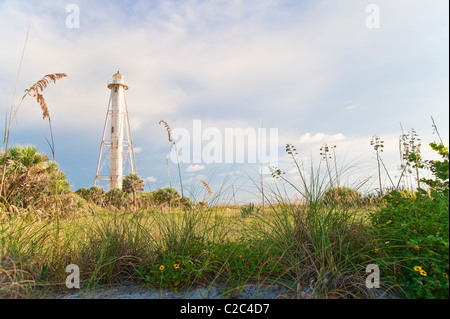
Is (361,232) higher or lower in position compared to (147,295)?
higher

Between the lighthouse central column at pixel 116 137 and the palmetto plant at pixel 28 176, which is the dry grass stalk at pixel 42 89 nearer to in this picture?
the palmetto plant at pixel 28 176

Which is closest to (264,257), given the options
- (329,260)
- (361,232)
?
(329,260)

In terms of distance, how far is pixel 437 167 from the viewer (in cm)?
287

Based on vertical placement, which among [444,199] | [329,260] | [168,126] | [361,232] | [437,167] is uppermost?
[168,126]

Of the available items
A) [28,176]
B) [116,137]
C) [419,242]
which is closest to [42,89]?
[419,242]

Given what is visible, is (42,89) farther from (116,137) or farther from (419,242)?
(116,137)

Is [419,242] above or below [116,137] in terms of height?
below

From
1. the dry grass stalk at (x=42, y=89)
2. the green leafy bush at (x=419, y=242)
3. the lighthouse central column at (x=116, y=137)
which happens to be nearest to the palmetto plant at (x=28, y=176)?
the dry grass stalk at (x=42, y=89)

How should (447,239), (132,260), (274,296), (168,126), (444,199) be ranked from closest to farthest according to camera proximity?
(447,239)
(274,296)
(444,199)
(132,260)
(168,126)

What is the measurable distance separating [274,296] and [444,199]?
5.90 feet

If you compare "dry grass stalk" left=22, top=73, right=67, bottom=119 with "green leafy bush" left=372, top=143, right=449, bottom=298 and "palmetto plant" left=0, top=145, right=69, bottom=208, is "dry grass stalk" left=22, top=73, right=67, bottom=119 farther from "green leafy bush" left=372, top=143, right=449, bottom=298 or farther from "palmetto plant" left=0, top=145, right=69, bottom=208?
"palmetto plant" left=0, top=145, right=69, bottom=208

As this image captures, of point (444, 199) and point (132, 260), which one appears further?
point (132, 260)

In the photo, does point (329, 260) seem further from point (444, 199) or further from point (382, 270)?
point (444, 199)

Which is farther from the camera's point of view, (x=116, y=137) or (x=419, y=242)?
(x=116, y=137)
